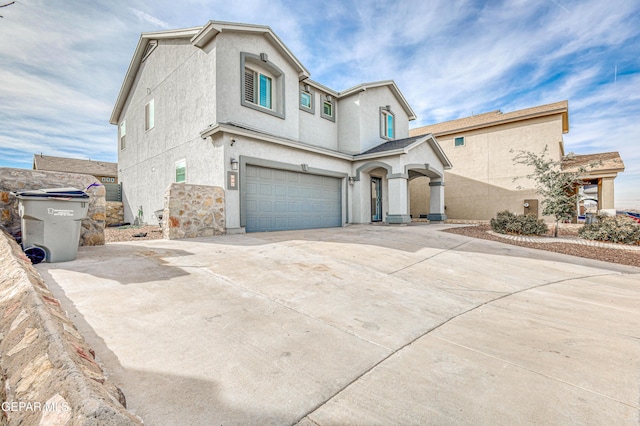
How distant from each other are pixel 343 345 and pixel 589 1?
1118cm

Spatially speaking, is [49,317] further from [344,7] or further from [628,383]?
[344,7]

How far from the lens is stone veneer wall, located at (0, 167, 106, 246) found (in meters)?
4.94

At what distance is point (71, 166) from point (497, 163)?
3920 centimetres

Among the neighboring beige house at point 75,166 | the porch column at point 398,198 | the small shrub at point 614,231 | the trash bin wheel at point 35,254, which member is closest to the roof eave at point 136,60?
the trash bin wheel at point 35,254

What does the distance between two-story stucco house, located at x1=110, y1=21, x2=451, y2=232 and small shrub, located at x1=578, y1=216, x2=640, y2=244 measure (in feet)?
20.3

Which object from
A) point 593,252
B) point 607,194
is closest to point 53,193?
A: point 593,252

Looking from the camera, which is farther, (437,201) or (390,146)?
(437,201)

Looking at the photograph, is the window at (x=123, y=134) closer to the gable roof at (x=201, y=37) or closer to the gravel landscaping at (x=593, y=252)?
the gable roof at (x=201, y=37)

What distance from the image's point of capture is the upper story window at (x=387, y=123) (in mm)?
14909

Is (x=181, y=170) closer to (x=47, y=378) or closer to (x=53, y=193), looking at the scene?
(x=53, y=193)

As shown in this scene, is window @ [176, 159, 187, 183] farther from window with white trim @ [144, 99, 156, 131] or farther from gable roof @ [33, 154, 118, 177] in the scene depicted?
gable roof @ [33, 154, 118, 177]

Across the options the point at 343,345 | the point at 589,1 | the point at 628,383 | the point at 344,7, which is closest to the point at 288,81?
the point at 344,7

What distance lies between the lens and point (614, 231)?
28.6ft

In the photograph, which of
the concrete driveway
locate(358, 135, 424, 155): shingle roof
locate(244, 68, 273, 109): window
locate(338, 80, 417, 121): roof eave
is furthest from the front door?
the concrete driveway
